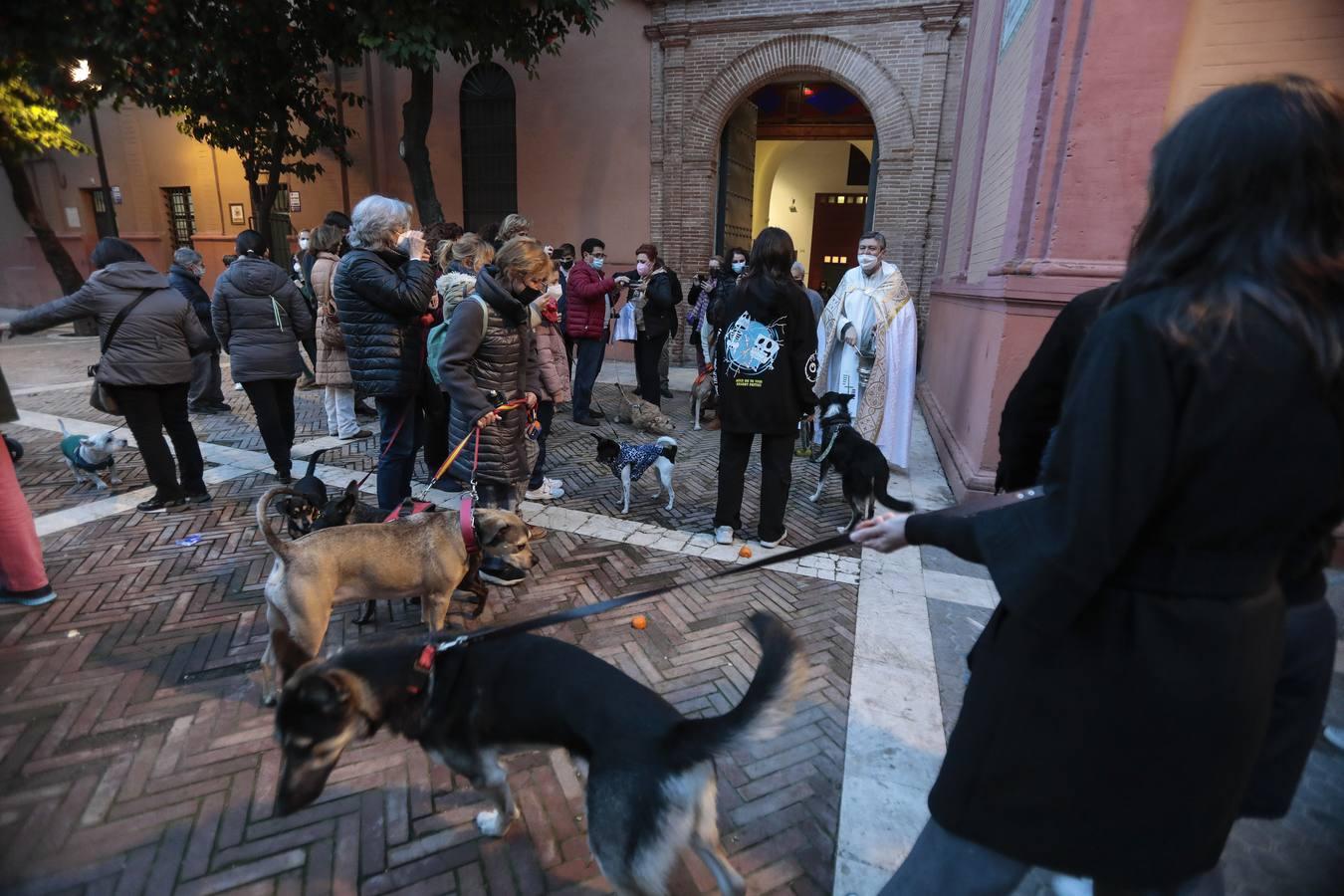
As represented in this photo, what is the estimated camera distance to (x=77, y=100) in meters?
10.6

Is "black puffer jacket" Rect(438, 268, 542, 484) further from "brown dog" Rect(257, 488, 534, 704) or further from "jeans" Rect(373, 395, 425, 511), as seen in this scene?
"brown dog" Rect(257, 488, 534, 704)

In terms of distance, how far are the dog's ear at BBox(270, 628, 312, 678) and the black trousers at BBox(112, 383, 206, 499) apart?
3.79 meters

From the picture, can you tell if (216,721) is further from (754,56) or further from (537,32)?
(754,56)

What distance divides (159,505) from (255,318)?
5.21ft

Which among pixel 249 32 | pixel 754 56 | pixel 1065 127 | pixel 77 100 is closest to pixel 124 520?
pixel 1065 127

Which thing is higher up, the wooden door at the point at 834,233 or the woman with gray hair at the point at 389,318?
the wooden door at the point at 834,233

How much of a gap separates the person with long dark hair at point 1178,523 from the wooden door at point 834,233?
18.9 m

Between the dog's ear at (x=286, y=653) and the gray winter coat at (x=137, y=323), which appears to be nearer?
the dog's ear at (x=286, y=653)

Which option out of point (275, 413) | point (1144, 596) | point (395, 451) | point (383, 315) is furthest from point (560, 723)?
point (275, 413)

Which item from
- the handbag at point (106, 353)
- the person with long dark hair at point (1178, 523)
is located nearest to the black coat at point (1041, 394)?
the person with long dark hair at point (1178, 523)

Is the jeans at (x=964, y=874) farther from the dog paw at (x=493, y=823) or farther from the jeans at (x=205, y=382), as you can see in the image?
the jeans at (x=205, y=382)

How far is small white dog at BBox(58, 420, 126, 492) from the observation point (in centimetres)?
506

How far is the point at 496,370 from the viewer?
3914 millimetres

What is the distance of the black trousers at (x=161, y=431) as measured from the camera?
460 cm
